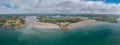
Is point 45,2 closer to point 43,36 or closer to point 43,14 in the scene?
point 43,14

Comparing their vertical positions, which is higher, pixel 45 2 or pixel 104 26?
pixel 45 2

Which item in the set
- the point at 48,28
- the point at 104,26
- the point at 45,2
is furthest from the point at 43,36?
the point at 104,26

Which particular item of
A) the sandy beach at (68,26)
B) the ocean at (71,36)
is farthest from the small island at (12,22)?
the sandy beach at (68,26)

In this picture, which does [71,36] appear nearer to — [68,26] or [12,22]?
[68,26]

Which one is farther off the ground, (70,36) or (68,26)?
(68,26)

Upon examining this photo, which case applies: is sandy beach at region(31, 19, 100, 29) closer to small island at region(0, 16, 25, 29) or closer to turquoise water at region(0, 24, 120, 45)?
turquoise water at region(0, 24, 120, 45)

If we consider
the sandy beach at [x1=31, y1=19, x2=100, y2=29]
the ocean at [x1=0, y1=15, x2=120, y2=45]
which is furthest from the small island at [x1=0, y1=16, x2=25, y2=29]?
the sandy beach at [x1=31, y1=19, x2=100, y2=29]

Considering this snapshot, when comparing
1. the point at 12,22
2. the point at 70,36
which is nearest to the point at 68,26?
the point at 70,36
